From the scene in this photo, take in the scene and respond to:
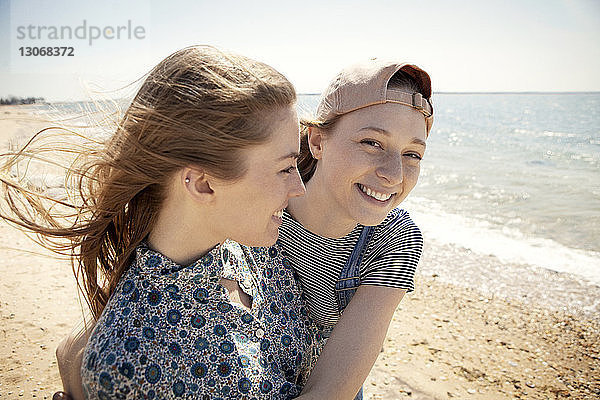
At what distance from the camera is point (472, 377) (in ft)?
14.3

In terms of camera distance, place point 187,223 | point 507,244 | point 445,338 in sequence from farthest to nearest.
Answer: point 507,244 < point 445,338 < point 187,223

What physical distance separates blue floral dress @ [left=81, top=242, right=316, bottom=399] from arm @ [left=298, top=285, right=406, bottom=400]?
15cm

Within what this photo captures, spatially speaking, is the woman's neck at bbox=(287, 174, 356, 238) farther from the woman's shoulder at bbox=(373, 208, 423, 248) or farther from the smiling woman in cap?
the woman's shoulder at bbox=(373, 208, 423, 248)

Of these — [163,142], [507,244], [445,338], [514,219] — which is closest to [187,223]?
[163,142]

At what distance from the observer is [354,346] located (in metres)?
1.81

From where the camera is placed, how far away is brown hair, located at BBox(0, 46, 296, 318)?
155 cm

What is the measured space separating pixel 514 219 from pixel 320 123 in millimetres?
9867

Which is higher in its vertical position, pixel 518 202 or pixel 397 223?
pixel 518 202

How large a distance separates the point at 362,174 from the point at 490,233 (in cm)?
872

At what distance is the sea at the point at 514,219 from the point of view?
7145 mm

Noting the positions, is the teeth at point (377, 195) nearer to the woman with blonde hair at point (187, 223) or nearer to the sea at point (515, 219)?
the woman with blonde hair at point (187, 223)

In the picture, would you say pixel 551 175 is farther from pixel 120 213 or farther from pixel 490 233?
pixel 120 213

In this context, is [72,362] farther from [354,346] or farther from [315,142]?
[315,142]

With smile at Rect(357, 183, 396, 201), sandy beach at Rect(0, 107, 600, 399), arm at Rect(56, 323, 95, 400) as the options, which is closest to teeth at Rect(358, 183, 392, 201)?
smile at Rect(357, 183, 396, 201)
